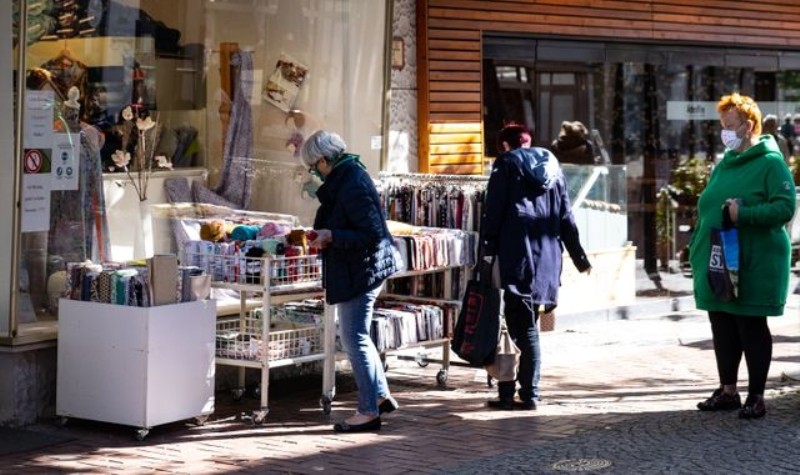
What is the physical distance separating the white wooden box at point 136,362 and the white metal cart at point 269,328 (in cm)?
29

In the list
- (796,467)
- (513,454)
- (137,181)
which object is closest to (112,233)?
(137,181)

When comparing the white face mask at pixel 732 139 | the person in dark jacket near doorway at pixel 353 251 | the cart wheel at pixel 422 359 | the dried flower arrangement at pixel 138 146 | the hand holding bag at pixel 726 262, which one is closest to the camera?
the person in dark jacket near doorway at pixel 353 251

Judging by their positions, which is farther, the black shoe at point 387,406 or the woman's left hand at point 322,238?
the black shoe at point 387,406

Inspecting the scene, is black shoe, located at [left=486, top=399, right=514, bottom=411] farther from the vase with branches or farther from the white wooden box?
the vase with branches

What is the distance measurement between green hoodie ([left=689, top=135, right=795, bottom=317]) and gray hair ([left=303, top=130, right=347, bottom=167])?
2322 mm

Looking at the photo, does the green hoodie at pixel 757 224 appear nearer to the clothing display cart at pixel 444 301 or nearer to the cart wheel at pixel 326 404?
the clothing display cart at pixel 444 301

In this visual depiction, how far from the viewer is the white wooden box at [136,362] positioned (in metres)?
8.51

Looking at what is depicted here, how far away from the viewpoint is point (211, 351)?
891 centimetres

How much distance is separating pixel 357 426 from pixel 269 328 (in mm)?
885

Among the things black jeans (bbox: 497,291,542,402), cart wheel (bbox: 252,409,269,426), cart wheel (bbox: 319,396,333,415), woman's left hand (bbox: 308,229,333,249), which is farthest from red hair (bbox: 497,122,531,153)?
cart wheel (bbox: 252,409,269,426)

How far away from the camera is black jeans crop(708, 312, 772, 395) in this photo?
8.99 metres

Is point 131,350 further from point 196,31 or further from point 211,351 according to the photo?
point 196,31

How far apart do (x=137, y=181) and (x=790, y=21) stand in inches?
332

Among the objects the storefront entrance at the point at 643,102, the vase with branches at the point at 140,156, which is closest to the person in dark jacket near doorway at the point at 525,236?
the vase with branches at the point at 140,156
